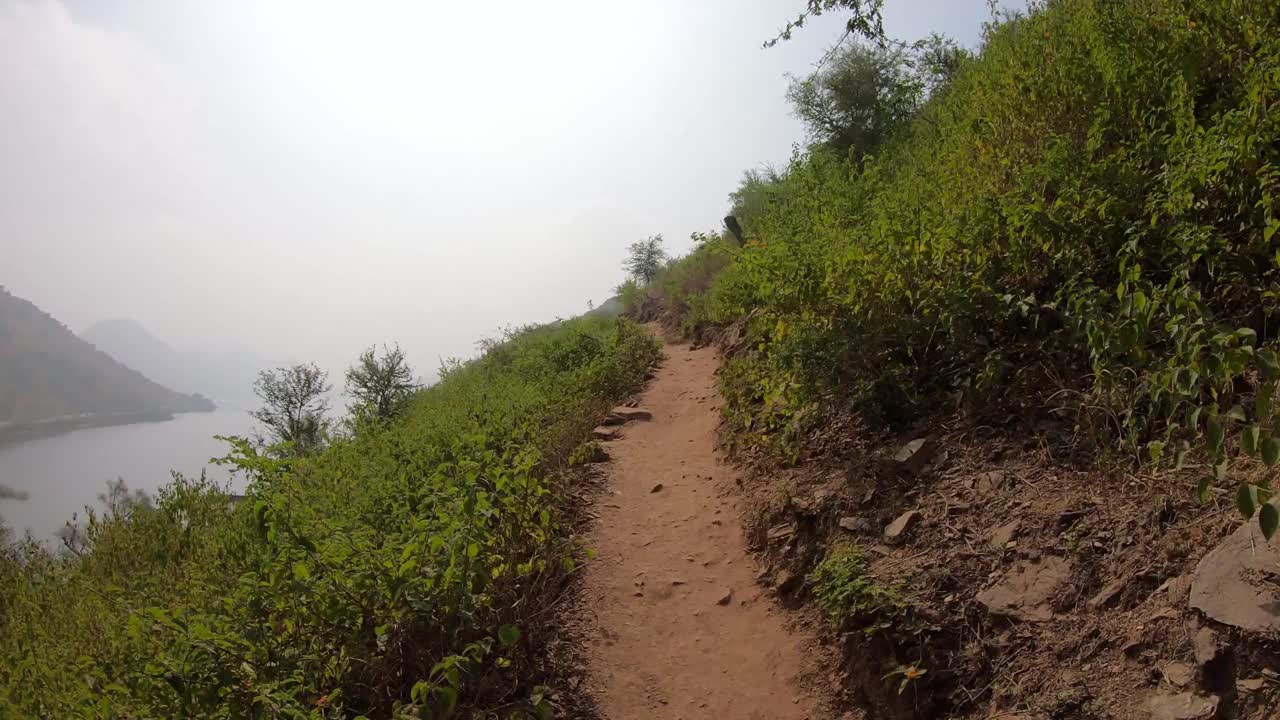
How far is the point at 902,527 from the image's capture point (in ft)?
12.5

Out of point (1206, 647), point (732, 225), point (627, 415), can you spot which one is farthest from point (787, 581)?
point (732, 225)

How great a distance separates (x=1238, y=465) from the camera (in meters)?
2.73

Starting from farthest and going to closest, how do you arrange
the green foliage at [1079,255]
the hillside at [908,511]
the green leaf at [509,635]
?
the green foliage at [1079,255] < the green leaf at [509,635] < the hillside at [908,511]

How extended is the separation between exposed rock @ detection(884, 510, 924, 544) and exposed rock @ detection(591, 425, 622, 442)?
4.61 meters

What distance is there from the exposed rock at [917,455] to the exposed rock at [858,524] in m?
0.51

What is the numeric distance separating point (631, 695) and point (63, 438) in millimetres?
40058

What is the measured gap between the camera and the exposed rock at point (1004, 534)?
3287 mm

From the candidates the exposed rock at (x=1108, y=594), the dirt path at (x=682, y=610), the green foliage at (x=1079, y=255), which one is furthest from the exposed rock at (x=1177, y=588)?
the dirt path at (x=682, y=610)

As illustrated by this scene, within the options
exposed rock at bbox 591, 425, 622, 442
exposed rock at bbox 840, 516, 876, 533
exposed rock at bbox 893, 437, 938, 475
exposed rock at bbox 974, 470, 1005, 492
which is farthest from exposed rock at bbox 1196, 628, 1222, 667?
exposed rock at bbox 591, 425, 622, 442

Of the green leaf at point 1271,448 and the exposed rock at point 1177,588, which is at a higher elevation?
the green leaf at point 1271,448

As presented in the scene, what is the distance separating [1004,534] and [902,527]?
0.61 m

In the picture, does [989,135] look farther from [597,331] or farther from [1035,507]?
[597,331]

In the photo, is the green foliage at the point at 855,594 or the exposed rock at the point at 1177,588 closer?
the exposed rock at the point at 1177,588

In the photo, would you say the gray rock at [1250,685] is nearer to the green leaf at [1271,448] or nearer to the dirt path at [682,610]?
the green leaf at [1271,448]
